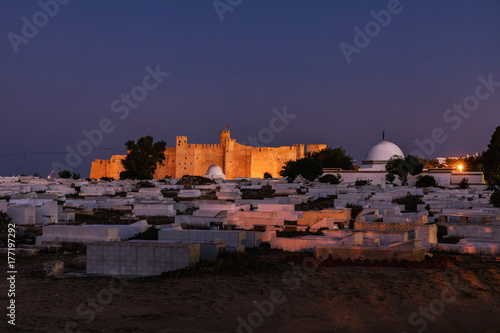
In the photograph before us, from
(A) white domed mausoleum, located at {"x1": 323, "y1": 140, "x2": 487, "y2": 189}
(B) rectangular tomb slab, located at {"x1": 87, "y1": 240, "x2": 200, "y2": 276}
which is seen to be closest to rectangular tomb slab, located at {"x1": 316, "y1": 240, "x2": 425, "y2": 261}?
(B) rectangular tomb slab, located at {"x1": 87, "y1": 240, "x2": 200, "y2": 276}

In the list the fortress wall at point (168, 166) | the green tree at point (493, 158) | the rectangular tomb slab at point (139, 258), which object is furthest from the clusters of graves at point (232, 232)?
the fortress wall at point (168, 166)

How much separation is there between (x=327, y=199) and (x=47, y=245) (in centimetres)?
1482

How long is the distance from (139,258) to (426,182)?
3251cm

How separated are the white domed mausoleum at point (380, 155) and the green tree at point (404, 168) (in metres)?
4.45

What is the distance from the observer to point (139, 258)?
7.27m

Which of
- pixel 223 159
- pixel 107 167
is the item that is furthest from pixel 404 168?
pixel 107 167

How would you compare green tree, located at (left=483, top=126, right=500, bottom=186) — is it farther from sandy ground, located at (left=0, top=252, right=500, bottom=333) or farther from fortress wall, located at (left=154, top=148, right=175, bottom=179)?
fortress wall, located at (left=154, top=148, right=175, bottom=179)

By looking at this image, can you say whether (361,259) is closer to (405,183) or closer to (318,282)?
(318,282)

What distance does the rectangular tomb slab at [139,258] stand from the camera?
7.16 metres

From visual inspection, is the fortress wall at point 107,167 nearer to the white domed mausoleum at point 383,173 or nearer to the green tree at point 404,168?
the white domed mausoleum at point 383,173

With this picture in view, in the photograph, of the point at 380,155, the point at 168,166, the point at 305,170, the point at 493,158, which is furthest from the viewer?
the point at 168,166

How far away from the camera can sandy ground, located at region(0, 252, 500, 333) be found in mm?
5195

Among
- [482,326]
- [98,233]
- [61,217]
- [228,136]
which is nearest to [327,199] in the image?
[61,217]

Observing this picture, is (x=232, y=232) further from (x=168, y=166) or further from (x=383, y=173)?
(x=168, y=166)
